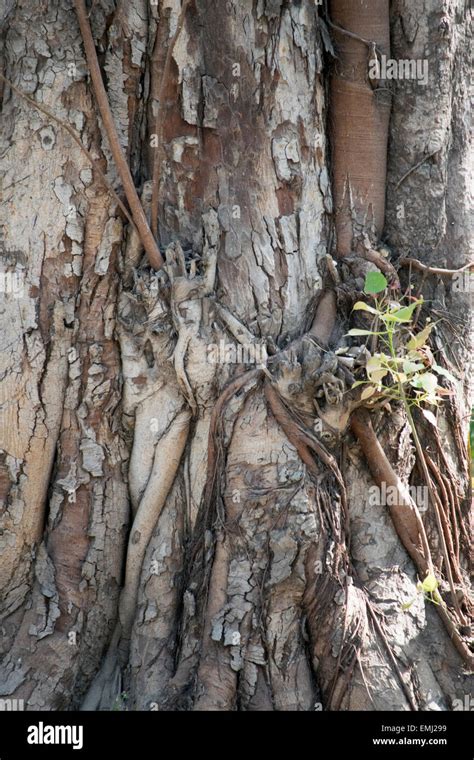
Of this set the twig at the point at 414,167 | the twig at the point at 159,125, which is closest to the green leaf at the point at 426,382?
the twig at the point at 414,167

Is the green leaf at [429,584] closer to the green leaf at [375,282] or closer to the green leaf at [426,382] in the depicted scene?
the green leaf at [426,382]

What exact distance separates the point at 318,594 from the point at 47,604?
960 millimetres

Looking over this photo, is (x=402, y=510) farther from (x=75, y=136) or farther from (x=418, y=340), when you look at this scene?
(x=75, y=136)

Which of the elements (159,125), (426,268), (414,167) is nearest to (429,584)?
(426,268)

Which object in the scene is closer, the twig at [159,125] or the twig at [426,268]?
the twig at [159,125]

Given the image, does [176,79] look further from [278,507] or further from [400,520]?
[400,520]

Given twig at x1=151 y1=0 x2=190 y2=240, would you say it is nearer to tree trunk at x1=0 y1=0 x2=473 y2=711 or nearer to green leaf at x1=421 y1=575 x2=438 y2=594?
tree trunk at x1=0 y1=0 x2=473 y2=711

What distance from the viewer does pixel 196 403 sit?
2.72 meters

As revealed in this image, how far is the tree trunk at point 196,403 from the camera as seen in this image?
2.61 metres

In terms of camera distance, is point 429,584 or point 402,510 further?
point 402,510

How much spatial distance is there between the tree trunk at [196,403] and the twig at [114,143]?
0.06 metres

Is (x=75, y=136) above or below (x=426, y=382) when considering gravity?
above

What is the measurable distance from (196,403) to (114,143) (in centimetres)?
96

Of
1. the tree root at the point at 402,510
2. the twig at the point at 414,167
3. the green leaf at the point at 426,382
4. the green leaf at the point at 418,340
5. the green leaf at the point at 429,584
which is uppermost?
the twig at the point at 414,167
